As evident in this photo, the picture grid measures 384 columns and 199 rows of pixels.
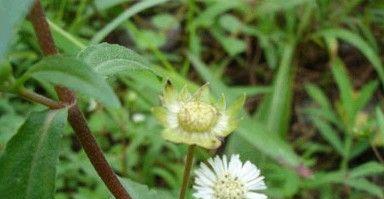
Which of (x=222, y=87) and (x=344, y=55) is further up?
(x=344, y=55)

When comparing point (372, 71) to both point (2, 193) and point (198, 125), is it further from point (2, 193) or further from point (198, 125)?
point (2, 193)

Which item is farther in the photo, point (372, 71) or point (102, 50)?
point (372, 71)

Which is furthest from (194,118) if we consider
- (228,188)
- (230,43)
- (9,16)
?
(230,43)

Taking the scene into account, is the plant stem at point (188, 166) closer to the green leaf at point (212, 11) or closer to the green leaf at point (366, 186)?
the green leaf at point (366, 186)

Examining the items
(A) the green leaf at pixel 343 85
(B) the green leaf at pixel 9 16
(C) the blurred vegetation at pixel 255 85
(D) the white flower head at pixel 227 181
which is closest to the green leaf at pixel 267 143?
(C) the blurred vegetation at pixel 255 85

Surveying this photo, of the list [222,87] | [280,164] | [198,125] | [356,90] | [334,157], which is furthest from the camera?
[356,90]

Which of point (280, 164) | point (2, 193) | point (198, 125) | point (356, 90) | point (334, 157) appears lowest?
point (2, 193)

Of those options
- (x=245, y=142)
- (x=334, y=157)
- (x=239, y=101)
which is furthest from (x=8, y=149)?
(x=334, y=157)

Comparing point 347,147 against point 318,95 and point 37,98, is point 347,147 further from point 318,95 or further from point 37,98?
point 37,98
